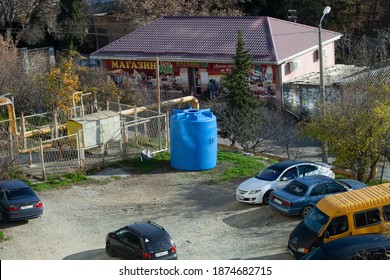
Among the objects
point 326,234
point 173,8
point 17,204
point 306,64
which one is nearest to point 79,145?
point 17,204

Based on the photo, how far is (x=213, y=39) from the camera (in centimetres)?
4084

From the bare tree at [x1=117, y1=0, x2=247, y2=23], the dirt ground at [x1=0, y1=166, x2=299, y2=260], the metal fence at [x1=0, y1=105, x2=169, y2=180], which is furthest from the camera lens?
the bare tree at [x1=117, y1=0, x2=247, y2=23]

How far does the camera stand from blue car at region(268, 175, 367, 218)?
19266mm

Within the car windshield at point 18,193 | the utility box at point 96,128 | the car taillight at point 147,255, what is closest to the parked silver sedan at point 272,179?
the car taillight at point 147,255

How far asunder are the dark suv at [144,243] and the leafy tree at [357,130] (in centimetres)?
821

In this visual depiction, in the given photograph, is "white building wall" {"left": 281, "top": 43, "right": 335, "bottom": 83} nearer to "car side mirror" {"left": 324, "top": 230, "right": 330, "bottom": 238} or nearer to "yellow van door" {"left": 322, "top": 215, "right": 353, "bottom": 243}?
"yellow van door" {"left": 322, "top": 215, "right": 353, "bottom": 243}

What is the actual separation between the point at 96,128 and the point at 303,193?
9.35 meters

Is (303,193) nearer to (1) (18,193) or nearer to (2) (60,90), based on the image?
(1) (18,193)

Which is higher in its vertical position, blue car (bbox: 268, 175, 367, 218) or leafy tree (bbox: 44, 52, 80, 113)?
leafy tree (bbox: 44, 52, 80, 113)

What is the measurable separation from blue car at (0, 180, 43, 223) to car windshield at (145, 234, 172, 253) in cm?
504

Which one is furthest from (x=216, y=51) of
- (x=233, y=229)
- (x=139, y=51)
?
(x=233, y=229)

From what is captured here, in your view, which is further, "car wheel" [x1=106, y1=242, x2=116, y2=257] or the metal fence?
the metal fence

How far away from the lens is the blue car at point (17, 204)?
19484 mm

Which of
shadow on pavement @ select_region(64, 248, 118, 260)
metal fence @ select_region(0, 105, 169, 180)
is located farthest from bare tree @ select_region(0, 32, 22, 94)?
shadow on pavement @ select_region(64, 248, 118, 260)
